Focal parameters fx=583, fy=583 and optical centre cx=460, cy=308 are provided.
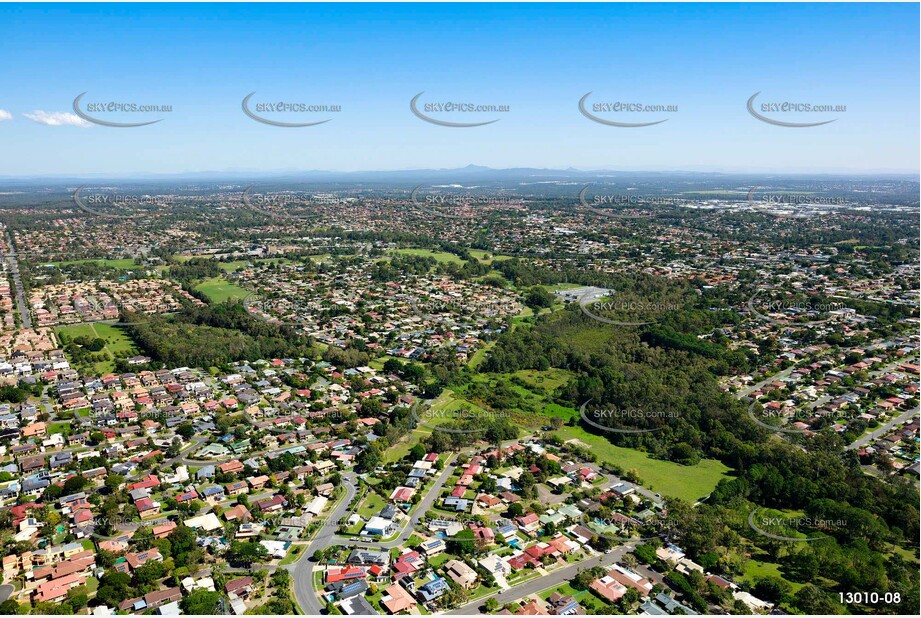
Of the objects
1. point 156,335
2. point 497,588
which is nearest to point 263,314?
point 156,335

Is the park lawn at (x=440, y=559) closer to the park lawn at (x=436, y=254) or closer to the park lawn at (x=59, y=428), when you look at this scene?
the park lawn at (x=59, y=428)

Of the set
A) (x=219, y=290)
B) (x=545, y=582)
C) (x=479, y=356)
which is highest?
(x=219, y=290)

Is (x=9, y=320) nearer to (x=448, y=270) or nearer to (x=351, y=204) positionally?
(x=448, y=270)

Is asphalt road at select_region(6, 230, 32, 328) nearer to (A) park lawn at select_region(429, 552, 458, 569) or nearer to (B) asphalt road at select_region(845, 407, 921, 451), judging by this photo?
(A) park lawn at select_region(429, 552, 458, 569)

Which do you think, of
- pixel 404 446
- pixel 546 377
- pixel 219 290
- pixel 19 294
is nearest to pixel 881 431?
pixel 546 377

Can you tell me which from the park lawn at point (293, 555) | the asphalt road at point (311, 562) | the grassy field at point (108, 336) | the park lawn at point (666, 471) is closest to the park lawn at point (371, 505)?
the asphalt road at point (311, 562)

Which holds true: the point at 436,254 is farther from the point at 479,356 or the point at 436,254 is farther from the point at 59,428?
the point at 59,428

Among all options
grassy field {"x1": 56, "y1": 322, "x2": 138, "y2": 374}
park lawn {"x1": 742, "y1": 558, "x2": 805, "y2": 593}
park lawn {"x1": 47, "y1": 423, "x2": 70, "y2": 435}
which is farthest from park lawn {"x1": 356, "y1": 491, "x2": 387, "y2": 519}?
grassy field {"x1": 56, "y1": 322, "x2": 138, "y2": 374}
